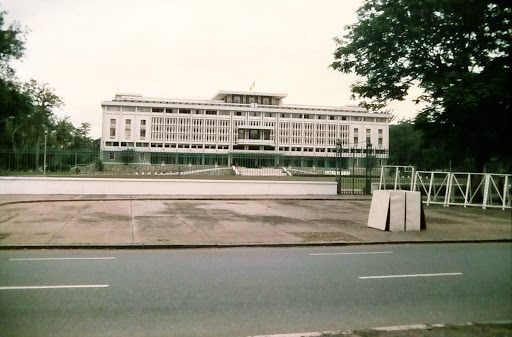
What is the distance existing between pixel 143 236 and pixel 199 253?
245 centimetres

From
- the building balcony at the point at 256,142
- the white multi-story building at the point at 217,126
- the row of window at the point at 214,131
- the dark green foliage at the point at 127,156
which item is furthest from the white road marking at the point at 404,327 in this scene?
the building balcony at the point at 256,142

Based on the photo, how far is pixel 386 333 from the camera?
153 inches

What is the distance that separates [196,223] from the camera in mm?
13484

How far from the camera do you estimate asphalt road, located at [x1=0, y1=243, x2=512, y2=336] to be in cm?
425

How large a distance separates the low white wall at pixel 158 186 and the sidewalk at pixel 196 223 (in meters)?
1.21

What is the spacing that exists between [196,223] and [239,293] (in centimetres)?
805

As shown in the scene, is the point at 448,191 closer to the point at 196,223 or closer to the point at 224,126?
the point at 196,223

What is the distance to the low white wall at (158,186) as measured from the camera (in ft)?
68.7

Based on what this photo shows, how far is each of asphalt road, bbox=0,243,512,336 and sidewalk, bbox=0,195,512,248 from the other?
1.57 metres

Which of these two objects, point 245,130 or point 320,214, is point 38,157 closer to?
point 320,214

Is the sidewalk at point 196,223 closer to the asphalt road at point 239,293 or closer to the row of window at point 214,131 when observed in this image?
the asphalt road at point 239,293

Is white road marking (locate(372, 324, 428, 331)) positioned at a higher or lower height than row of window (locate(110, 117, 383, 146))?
lower

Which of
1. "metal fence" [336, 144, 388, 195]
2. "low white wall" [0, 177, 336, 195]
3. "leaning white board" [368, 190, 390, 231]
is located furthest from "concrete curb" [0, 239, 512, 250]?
"metal fence" [336, 144, 388, 195]

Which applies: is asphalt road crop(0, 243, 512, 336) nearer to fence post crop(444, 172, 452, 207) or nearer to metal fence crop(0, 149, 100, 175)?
fence post crop(444, 172, 452, 207)
